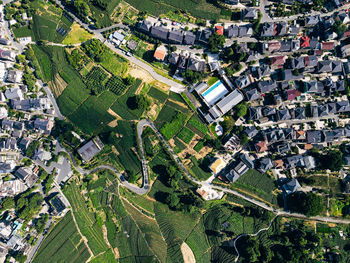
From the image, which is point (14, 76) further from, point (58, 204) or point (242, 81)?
point (242, 81)

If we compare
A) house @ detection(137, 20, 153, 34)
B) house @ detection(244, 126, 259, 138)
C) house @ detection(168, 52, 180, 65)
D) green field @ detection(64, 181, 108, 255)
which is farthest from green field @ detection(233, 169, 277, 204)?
house @ detection(137, 20, 153, 34)

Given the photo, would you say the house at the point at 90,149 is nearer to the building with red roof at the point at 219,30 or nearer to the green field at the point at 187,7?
the green field at the point at 187,7

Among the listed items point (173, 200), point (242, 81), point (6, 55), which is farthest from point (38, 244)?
point (242, 81)

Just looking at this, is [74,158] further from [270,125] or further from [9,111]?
[270,125]

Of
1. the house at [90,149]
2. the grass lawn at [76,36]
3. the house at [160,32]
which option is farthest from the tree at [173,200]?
the grass lawn at [76,36]

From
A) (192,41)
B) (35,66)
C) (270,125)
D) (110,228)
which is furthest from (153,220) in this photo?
(35,66)

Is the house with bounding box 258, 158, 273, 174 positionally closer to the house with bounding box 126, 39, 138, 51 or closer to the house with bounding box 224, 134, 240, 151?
the house with bounding box 224, 134, 240, 151
